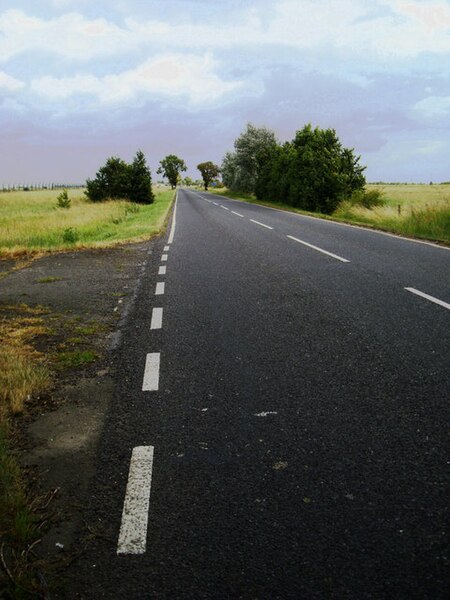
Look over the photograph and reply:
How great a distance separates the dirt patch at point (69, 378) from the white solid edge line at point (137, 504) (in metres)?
0.25

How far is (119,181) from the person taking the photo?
45.3 meters

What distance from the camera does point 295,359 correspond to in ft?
15.2

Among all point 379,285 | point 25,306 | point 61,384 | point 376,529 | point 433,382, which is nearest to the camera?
point 376,529

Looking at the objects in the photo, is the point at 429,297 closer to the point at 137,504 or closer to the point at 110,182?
the point at 137,504

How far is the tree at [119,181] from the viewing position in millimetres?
45562

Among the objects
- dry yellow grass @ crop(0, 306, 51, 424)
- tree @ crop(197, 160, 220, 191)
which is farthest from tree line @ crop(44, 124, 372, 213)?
tree @ crop(197, 160, 220, 191)

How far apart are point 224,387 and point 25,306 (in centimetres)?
448

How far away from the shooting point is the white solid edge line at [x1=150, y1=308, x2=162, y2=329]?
19.5 feet

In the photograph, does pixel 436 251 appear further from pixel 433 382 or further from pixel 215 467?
pixel 215 467

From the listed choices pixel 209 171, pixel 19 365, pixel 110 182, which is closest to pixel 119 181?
pixel 110 182

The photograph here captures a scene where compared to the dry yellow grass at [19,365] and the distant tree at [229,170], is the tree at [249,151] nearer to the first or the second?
the distant tree at [229,170]

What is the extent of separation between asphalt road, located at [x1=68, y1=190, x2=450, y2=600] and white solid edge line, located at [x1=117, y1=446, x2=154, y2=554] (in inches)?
0.4

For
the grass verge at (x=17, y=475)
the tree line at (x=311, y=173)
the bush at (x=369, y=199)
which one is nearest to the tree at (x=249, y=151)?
the tree line at (x=311, y=173)

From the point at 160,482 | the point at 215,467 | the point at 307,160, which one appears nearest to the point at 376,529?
the point at 215,467
